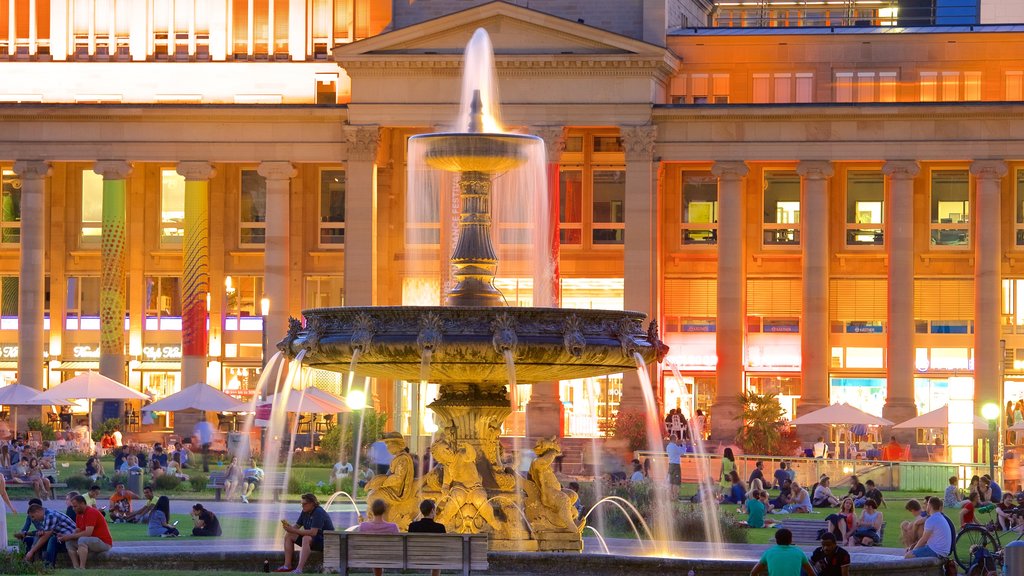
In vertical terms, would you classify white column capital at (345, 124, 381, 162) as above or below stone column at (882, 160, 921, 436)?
above

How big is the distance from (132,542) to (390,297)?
45.0 m

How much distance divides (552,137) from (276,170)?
394 inches

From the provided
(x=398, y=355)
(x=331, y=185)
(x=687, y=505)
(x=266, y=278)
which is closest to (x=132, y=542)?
(x=398, y=355)

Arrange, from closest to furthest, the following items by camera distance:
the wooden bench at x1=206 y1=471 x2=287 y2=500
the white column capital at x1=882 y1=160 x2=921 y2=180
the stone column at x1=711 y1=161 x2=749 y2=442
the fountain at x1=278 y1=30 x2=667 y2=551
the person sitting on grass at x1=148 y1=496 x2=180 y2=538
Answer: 1. the fountain at x1=278 y1=30 x2=667 y2=551
2. the person sitting on grass at x1=148 y1=496 x2=180 y2=538
3. the wooden bench at x1=206 y1=471 x2=287 y2=500
4. the white column capital at x1=882 y1=160 x2=921 y2=180
5. the stone column at x1=711 y1=161 x2=749 y2=442

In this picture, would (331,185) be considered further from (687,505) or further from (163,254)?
(687,505)

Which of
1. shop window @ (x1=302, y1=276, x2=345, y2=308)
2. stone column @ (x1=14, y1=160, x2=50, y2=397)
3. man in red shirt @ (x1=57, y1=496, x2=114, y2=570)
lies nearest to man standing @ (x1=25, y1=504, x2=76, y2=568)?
man in red shirt @ (x1=57, y1=496, x2=114, y2=570)

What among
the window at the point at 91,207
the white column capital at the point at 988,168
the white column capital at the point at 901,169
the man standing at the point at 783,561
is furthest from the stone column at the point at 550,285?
the man standing at the point at 783,561

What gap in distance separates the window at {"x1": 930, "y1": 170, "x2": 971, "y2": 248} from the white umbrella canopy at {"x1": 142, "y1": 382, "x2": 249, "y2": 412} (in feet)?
101

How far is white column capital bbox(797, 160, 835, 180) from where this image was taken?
2788 inches

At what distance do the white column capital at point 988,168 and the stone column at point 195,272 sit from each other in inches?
1047

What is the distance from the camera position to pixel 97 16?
78.6 meters

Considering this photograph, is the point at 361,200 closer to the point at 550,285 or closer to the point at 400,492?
the point at 550,285

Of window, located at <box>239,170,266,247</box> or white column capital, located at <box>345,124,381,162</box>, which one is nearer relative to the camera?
white column capital, located at <box>345,124,381,162</box>

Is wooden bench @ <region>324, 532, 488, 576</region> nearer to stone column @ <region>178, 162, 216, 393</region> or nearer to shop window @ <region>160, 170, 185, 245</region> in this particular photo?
stone column @ <region>178, 162, 216, 393</region>
